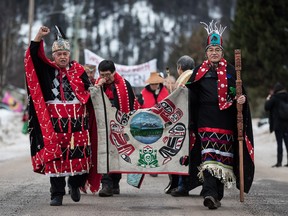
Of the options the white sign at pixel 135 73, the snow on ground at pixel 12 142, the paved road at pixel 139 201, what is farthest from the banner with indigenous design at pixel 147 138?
the white sign at pixel 135 73

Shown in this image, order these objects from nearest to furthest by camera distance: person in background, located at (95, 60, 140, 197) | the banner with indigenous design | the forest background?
the banner with indigenous design
person in background, located at (95, 60, 140, 197)
the forest background

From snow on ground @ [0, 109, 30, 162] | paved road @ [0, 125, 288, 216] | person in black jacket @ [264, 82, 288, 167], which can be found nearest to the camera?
paved road @ [0, 125, 288, 216]

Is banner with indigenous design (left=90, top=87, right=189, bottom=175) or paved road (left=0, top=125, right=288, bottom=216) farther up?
banner with indigenous design (left=90, top=87, right=189, bottom=175)

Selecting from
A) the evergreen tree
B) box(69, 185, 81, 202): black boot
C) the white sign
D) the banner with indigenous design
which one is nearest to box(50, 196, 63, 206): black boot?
box(69, 185, 81, 202): black boot

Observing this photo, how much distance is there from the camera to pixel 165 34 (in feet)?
449

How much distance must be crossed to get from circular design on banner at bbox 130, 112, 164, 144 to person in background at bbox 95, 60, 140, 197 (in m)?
0.77

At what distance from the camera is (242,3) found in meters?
33.0

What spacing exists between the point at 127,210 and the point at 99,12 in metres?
165

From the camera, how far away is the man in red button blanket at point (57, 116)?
9094 mm

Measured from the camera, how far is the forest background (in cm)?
3037

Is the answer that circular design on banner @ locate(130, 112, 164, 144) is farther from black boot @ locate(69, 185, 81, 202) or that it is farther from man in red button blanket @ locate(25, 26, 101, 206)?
black boot @ locate(69, 185, 81, 202)

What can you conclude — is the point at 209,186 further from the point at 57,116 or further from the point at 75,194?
the point at 57,116

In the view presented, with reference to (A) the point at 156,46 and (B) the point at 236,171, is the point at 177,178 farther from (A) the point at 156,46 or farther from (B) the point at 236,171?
(A) the point at 156,46

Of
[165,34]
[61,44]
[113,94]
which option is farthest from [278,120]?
[165,34]
